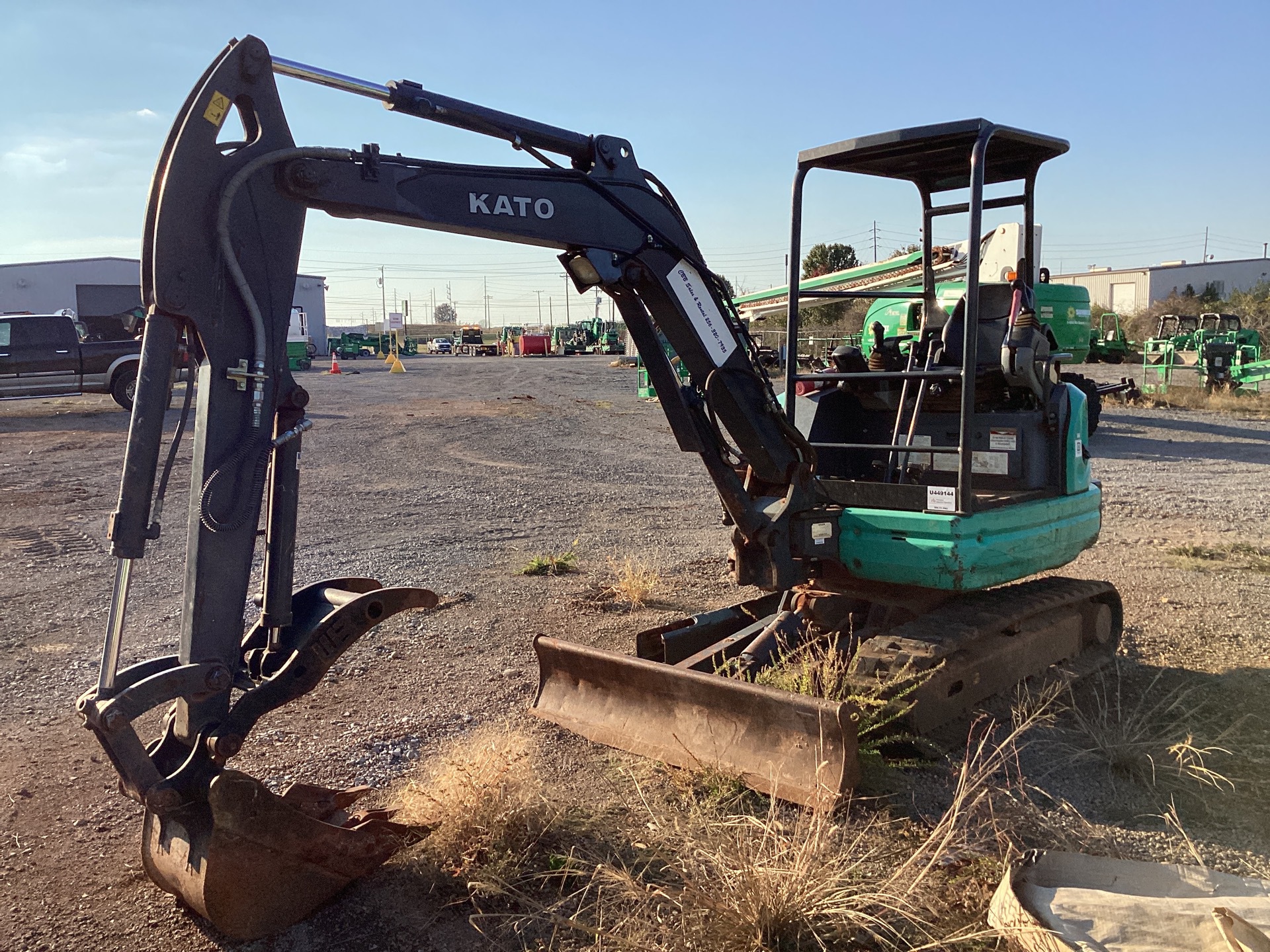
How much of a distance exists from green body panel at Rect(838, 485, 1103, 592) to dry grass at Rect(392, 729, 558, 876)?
2281 millimetres

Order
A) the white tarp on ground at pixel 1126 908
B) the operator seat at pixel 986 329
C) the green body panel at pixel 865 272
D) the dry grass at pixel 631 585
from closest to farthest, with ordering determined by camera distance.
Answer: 1. the white tarp on ground at pixel 1126 908
2. the operator seat at pixel 986 329
3. the dry grass at pixel 631 585
4. the green body panel at pixel 865 272

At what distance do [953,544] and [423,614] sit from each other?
404 centimetres

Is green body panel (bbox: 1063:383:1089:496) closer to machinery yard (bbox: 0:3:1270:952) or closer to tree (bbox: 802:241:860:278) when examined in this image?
machinery yard (bbox: 0:3:1270:952)

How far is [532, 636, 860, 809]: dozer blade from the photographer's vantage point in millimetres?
4262

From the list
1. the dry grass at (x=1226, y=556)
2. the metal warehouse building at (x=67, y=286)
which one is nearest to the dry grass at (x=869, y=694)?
the dry grass at (x=1226, y=556)

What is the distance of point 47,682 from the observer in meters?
6.05

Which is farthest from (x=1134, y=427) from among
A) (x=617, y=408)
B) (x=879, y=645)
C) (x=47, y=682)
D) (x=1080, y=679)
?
(x=47, y=682)

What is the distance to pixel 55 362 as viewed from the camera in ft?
73.3

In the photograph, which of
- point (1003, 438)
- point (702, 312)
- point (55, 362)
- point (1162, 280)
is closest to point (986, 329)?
point (1003, 438)

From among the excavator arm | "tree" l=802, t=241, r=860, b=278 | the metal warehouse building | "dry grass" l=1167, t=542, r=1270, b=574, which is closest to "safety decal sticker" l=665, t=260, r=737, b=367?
the excavator arm

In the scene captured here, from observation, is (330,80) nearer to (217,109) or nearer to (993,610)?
(217,109)

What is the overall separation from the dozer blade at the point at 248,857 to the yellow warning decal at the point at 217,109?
2.35 m

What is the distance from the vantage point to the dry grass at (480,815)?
3930 mm

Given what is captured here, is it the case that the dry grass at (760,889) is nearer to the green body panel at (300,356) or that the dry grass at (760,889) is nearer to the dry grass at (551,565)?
the dry grass at (551,565)
